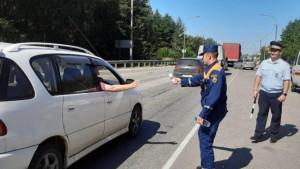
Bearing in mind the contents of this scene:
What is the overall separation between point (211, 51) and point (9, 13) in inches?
1148

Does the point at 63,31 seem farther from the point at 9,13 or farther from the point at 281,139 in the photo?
Result: the point at 281,139

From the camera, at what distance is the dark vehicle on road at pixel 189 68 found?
59.2ft

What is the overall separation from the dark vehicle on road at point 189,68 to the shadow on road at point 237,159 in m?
12.2

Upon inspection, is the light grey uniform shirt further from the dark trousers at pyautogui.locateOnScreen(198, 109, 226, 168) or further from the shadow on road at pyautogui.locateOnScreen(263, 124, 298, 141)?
the dark trousers at pyautogui.locateOnScreen(198, 109, 226, 168)

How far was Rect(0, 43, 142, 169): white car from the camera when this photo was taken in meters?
3.14

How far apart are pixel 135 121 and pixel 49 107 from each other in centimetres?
295

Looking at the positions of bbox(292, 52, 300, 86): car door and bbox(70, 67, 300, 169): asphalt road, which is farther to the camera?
bbox(292, 52, 300, 86): car door

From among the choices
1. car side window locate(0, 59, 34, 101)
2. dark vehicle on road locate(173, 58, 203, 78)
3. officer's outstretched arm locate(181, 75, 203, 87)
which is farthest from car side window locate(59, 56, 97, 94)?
dark vehicle on road locate(173, 58, 203, 78)

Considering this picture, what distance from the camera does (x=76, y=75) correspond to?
440cm

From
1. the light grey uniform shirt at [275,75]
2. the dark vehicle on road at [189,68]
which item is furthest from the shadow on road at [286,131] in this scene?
the dark vehicle on road at [189,68]

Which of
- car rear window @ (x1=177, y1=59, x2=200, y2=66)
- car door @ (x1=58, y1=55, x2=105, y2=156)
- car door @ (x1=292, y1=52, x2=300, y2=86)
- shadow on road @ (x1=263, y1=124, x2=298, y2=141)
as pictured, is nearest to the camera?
car door @ (x1=58, y1=55, x2=105, y2=156)

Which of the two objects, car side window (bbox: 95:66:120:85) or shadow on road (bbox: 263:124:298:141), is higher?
car side window (bbox: 95:66:120:85)

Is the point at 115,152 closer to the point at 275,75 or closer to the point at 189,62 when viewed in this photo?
Result: the point at 275,75

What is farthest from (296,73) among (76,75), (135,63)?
(135,63)
